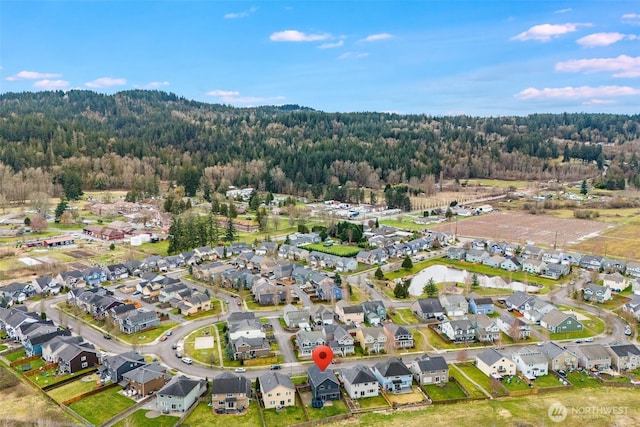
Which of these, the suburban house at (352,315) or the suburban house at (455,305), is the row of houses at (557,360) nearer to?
the suburban house at (455,305)

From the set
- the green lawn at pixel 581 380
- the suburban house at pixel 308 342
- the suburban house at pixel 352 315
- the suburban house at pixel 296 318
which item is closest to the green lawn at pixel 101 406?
the suburban house at pixel 308 342

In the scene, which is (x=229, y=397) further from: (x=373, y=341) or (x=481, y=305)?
(x=481, y=305)

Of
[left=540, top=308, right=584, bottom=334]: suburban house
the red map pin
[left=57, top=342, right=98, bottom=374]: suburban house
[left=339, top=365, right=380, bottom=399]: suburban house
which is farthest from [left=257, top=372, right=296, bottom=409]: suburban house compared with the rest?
[left=540, top=308, right=584, bottom=334]: suburban house

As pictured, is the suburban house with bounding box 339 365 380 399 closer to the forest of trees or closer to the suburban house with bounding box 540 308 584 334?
the suburban house with bounding box 540 308 584 334

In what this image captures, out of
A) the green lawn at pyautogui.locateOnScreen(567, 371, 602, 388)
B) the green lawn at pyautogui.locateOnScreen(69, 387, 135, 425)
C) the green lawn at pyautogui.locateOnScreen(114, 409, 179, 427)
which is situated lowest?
the green lawn at pyautogui.locateOnScreen(567, 371, 602, 388)

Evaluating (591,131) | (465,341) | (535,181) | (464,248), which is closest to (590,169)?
(535,181)
